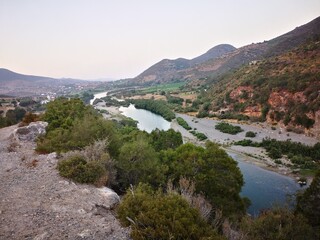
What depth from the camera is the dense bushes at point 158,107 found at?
9502cm

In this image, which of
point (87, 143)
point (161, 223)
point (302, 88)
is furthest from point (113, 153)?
point (302, 88)

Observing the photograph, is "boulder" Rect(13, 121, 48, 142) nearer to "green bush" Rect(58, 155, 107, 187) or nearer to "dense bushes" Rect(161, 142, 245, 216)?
"green bush" Rect(58, 155, 107, 187)

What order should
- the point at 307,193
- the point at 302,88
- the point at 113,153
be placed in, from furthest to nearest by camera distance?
the point at 302,88 → the point at 113,153 → the point at 307,193

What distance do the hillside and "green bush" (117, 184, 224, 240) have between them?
4813cm

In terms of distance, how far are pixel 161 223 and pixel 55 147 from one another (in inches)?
596

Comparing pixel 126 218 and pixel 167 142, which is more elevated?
pixel 126 218

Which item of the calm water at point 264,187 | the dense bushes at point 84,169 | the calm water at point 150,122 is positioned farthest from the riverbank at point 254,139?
the dense bushes at point 84,169

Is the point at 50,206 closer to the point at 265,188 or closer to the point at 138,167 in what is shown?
the point at 138,167

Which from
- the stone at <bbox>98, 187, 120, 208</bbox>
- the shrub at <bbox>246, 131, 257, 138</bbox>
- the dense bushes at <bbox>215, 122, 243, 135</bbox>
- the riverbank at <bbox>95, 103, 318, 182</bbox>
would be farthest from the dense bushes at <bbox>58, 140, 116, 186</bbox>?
the dense bushes at <bbox>215, 122, 243, 135</bbox>

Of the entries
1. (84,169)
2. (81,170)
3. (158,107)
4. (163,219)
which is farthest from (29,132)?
(158,107)

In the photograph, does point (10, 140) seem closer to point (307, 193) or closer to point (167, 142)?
point (167, 142)

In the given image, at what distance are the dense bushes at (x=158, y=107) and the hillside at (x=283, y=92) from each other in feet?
49.4

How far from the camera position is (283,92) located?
68.0 meters

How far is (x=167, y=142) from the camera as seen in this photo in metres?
41.4
